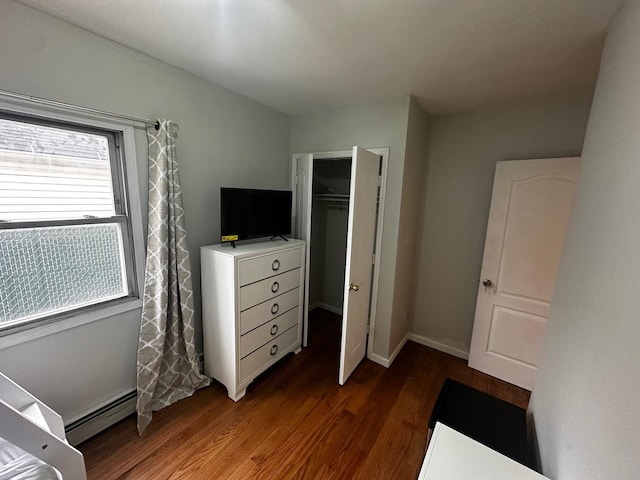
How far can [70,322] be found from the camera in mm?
1429

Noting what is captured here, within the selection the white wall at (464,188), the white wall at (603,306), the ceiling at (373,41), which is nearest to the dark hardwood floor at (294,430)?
the white wall at (464,188)

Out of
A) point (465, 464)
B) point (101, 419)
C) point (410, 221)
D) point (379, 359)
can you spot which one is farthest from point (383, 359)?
point (101, 419)

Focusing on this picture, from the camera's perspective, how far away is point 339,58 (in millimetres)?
1521

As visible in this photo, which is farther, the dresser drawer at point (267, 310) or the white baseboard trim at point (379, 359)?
the white baseboard trim at point (379, 359)

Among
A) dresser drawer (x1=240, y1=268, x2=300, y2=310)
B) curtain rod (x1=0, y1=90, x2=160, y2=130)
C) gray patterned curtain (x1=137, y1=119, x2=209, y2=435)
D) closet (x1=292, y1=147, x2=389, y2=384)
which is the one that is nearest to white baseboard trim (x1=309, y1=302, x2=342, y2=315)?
closet (x1=292, y1=147, x2=389, y2=384)

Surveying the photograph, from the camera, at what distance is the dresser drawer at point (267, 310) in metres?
1.87

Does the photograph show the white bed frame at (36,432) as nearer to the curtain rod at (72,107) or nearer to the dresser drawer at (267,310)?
the dresser drawer at (267,310)

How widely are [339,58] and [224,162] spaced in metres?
1.16

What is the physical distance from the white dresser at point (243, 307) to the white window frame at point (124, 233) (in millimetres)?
411

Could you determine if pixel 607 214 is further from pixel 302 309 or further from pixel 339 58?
pixel 302 309

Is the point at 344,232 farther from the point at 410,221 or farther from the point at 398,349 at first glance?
the point at 398,349

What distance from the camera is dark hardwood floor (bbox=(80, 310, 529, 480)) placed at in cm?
143

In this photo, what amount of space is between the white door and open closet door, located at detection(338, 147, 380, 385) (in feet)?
3.36

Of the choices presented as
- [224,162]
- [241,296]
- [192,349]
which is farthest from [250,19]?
[192,349]
